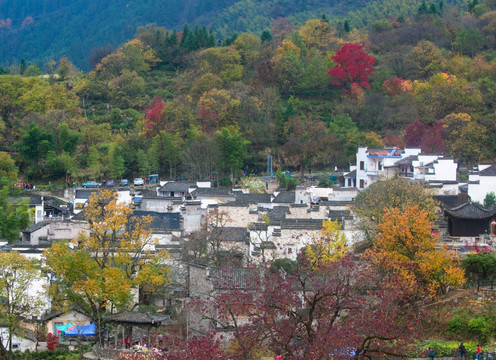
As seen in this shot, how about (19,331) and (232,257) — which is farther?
(232,257)

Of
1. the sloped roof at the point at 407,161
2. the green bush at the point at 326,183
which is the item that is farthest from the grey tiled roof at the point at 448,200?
the green bush at the point at 326,183

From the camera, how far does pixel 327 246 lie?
27234 millimetres

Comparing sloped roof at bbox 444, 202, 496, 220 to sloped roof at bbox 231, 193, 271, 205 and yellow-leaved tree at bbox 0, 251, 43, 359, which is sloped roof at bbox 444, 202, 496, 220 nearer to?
sloped roof at bbox 231, 193, 271, 205

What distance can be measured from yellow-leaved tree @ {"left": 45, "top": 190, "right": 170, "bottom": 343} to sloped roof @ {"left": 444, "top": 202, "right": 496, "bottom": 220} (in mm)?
10037

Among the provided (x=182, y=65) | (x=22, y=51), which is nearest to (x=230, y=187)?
(x=182, y=65)

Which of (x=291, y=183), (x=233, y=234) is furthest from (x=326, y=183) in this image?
(x=233, y=234)

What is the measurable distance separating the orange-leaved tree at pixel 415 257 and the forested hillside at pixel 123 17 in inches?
2346

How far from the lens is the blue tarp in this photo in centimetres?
2347

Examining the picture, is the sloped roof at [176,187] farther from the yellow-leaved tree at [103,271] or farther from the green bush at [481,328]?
the green bush at [481,328]

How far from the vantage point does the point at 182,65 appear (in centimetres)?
7150

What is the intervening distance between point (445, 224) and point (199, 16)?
82.4 m

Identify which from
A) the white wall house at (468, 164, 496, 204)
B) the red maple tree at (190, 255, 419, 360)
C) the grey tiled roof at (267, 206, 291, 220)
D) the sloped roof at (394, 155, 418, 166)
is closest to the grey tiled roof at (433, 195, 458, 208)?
the white wall house at (468, 164, 496, 204)

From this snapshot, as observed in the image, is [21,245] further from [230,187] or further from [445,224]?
[230,187]

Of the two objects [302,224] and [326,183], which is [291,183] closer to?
[326,183]
